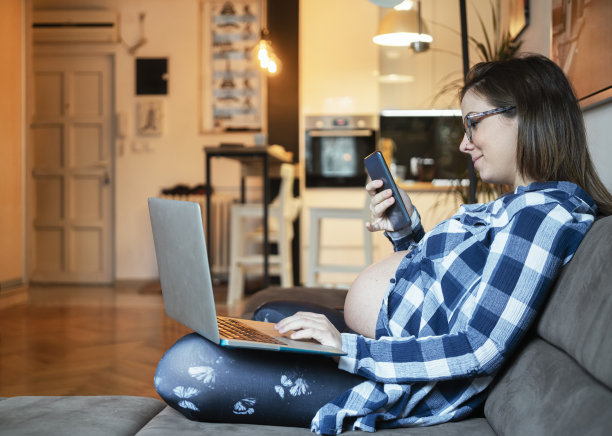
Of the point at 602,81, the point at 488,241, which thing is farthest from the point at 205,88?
the point at 488,241

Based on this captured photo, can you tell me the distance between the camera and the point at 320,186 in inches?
229

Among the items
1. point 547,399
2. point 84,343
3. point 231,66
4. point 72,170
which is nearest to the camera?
point 547,399

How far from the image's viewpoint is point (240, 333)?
1012 mm

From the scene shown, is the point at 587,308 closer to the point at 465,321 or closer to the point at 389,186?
the point at 465,321

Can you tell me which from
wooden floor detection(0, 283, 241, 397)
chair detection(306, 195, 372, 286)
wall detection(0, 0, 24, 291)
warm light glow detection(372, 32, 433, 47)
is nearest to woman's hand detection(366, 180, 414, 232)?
wooden floor detection(0, 283, 241, 397)

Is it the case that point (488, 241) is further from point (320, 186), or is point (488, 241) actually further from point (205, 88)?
point (205, 88)

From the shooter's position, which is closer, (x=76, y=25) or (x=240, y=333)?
(x=240, y=333)

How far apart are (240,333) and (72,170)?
19.6ft

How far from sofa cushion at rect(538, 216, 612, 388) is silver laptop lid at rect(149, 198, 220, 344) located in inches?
19.9

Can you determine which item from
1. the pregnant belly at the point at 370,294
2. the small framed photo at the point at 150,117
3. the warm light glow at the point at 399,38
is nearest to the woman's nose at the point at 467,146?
the pregnant belly at the point at 370,294

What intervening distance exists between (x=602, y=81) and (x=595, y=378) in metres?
1.16

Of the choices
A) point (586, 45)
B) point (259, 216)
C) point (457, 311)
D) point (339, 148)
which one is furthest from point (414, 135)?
point (457, 311)

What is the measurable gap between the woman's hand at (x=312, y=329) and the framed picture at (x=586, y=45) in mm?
1080

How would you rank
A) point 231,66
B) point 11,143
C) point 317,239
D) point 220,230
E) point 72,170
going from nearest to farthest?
point 317,239 < point 11,143 < point 220,230 < point 231,66 < point 72,170
